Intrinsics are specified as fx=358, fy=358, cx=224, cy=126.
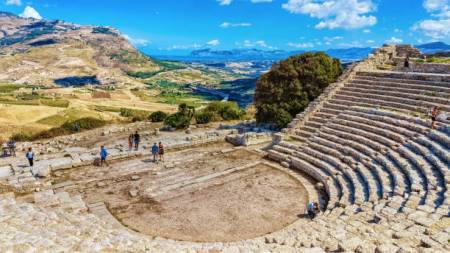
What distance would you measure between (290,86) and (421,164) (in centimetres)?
1290

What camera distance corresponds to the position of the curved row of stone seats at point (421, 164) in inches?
468

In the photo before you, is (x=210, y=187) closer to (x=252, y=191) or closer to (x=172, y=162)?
(x=252, y=191)

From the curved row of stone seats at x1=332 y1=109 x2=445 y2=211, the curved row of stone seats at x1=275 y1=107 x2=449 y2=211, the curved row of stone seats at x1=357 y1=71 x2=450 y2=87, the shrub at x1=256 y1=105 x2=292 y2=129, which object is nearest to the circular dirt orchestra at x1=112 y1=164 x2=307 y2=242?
the curved row of stone seats at x1=275 y1=107 x2=449 y2=211

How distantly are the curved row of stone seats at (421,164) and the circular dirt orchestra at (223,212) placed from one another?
4697 millimetres

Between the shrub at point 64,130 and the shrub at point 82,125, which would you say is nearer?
the shrub at point 64,130

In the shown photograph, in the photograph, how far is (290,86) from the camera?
26.1 m

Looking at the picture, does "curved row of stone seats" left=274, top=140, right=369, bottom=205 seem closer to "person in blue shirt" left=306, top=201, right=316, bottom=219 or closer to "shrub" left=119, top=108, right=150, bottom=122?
"person in blue shirt" left=306, top=201, right=316, bottom=219

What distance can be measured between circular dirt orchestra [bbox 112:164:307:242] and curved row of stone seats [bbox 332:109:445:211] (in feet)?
15.4

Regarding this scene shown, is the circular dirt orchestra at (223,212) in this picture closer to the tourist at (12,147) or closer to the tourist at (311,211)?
the tourist at (311,211)

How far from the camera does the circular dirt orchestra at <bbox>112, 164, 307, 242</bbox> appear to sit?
12695mm

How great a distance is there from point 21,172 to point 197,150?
9667 millimetres

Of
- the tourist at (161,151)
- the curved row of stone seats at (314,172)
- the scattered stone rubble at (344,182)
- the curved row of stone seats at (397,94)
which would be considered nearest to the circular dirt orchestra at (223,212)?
the scattered stone rubble at (344,182)

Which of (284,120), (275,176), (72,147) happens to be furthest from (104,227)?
(284,120)

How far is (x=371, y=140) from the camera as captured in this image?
1872 centimetres
